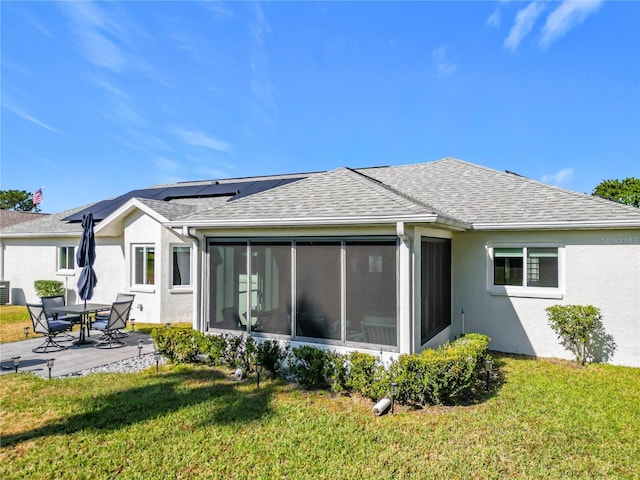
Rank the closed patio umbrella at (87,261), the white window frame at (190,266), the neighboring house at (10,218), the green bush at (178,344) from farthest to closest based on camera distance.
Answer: the neighboring house at (10,218) < the white window frame at (190,266) < the closed patio umbrella at (87,261) < the green bush at (178,344)

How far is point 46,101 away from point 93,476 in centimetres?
1559

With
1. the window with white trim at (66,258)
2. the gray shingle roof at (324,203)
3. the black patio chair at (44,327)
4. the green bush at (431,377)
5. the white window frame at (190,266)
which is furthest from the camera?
the window with white trim at (66,258)

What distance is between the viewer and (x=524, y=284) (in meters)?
10.0

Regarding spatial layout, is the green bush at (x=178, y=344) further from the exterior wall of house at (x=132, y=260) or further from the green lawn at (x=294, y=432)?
the exterior wall of house at (x=132, y=260)

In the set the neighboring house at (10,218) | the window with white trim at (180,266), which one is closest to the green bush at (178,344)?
the window with white trim at (180,266)

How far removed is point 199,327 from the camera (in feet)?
29.8

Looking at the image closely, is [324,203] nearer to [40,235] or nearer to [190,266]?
[190,266]

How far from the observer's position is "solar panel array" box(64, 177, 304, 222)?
18.5 meters

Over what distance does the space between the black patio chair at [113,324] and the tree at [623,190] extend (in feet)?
132

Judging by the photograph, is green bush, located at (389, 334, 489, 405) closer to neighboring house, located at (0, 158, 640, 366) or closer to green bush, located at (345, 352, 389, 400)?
green bush, located at (345, 352, 389, 400)

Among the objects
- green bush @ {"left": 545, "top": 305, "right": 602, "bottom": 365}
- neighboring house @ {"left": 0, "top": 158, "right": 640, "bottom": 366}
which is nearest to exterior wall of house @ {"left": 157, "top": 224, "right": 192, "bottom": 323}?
neighboring house @ {"left": 0, "top": 158, "right": 640, "bottom": 366}

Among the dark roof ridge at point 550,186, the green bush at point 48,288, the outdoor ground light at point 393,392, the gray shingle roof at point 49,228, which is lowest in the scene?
the outdoor ground light at point 393,392

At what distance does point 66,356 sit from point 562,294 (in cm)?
1313

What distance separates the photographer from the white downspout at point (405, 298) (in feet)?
23.3
